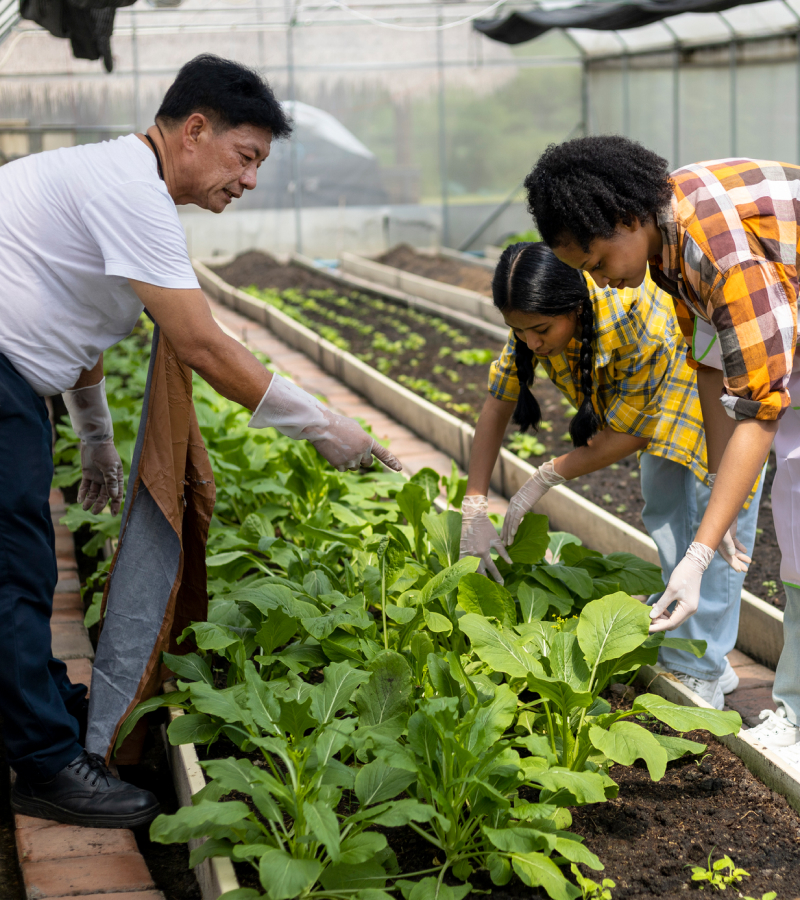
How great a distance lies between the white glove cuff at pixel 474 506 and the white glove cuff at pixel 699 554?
833mm

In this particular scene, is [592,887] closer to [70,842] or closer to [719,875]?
[719,875]

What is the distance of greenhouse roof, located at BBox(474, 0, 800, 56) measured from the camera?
312 inches

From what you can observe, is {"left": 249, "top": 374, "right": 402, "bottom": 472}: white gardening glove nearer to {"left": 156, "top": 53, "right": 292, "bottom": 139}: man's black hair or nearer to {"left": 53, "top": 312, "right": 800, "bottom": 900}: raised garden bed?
{"left": 53, "top": 312, "right": 800, "bottom": 900}: raised garden bed

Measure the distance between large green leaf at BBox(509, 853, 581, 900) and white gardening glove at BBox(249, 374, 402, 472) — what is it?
90 centimetres

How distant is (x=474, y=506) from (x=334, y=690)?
35.5 inches

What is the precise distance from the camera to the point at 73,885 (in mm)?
1944

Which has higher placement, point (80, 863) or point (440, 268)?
point (440, 268)

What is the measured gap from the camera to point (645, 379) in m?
2.57

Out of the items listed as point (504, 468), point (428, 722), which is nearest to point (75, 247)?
point (428, 722)

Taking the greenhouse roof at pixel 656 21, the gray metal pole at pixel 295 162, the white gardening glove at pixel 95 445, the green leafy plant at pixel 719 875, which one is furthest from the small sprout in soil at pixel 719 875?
the gray metal pole at pixel 295 162

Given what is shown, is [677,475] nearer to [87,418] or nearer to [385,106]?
[87,418]

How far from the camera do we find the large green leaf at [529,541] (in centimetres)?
266

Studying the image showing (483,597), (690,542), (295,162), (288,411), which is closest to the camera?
(288,411)

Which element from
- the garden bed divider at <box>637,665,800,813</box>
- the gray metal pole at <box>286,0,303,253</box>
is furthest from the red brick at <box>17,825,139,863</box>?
the gray metal pole at <box>286,0,303,253</box>
